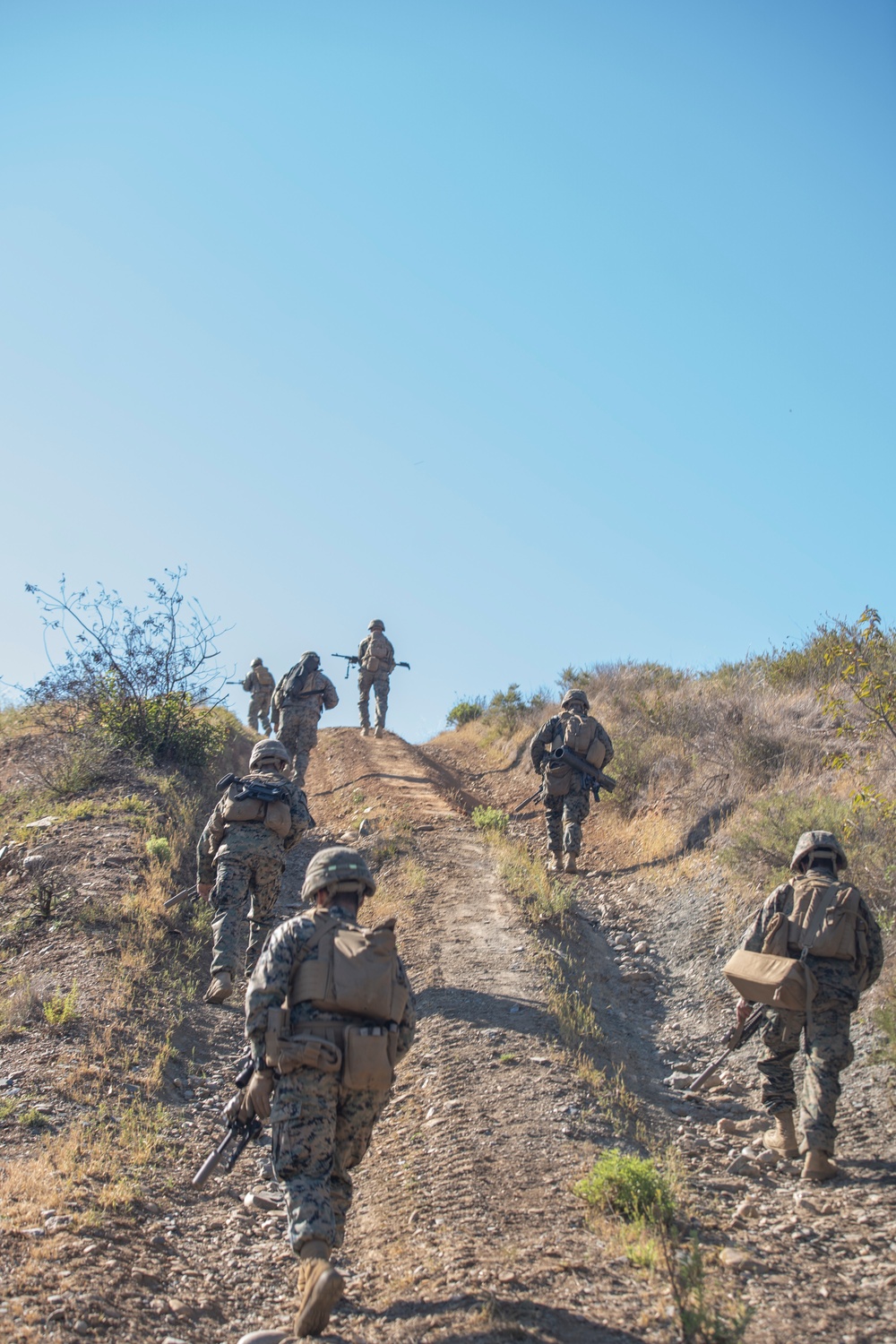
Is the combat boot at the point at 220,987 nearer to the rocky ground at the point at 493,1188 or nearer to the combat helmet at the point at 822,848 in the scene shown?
the rocky ground at the point at 493,1188

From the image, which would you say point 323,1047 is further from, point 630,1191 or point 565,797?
point 565,797

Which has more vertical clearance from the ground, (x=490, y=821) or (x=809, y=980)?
(x=490, y=821)

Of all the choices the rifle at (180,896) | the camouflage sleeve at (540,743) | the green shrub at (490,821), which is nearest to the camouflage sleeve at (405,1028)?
the rifle at (180,896)

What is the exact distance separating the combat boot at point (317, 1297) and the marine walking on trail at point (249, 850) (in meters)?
4.14

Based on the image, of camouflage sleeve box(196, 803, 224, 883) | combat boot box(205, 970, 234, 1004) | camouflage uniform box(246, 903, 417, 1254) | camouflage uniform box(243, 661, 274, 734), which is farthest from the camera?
camouflage uniform box(243, 661, 274, 734)

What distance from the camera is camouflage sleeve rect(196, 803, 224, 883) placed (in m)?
8.65

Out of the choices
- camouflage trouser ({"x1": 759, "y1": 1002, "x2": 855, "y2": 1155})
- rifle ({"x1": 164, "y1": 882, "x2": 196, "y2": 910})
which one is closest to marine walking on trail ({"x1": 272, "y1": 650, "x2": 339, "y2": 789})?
rifle ({"x1": 164, "y1": 882, "x2": 196, "y2": 910})

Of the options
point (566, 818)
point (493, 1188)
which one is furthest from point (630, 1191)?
point (566, 818)

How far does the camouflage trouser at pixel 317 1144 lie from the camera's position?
4520 mm

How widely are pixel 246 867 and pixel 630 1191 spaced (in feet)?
14.2

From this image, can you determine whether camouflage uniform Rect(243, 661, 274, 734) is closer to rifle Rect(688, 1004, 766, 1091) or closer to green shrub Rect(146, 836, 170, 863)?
green shrub Rect(146, 836, 170, 863)

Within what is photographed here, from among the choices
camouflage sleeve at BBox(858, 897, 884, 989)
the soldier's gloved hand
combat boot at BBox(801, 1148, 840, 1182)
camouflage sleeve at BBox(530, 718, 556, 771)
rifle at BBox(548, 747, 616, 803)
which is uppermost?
camouflage sleeve at BBox(530, 718, 556, 771)

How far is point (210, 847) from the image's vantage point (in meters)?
8.68

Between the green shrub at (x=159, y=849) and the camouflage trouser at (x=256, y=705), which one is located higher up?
the camouflage trouser at (x=256, y=705)
